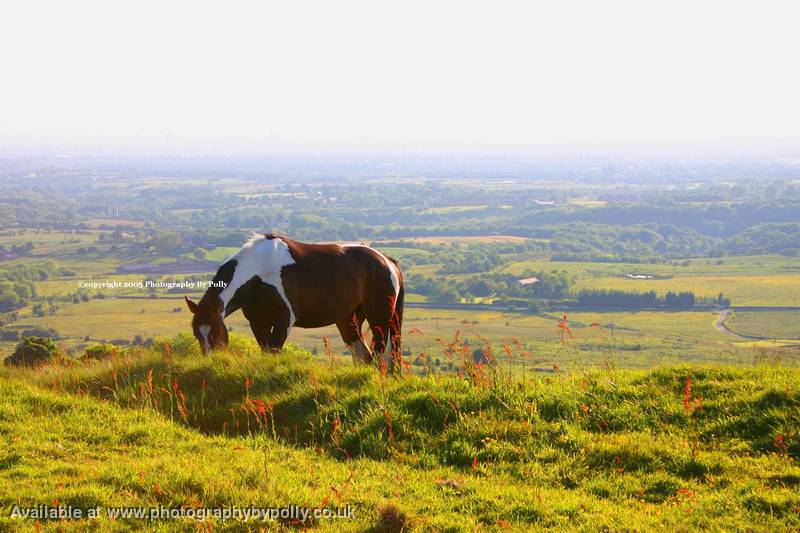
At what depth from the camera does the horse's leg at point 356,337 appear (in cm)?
1105

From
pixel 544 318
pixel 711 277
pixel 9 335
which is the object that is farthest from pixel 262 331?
pixel 711 277

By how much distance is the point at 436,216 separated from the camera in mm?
158750

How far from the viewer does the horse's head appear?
32.9 ft

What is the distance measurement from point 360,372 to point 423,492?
3.05 metres

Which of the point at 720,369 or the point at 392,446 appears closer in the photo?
the point at 392,446

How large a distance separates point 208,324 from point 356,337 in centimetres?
235

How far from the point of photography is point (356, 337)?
11.3 meters

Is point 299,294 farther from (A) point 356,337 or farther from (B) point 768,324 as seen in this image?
(B) point 768,324

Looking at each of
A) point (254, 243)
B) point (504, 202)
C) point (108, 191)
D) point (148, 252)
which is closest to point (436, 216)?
point (504, 202)

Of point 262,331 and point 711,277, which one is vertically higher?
point 262,331

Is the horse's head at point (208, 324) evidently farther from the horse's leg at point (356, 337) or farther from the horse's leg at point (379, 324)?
the horse's leg at point (379, 324)

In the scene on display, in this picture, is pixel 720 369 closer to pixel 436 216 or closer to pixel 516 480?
pixel 516 480

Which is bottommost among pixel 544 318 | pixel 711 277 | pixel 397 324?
pixel 544 318

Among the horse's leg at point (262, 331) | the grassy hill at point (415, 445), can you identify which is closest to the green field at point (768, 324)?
the horse's leg at point (262, 331)
